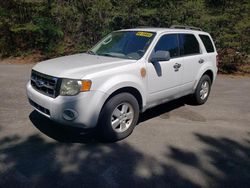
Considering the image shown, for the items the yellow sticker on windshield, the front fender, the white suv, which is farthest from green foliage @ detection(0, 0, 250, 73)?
the front fender

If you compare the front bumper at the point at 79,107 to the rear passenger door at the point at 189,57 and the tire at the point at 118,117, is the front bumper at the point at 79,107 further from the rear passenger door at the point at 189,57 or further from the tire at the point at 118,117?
the rear passenger door at the point at 189,57

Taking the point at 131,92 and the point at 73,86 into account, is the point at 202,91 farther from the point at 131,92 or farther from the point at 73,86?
the point at 73,86

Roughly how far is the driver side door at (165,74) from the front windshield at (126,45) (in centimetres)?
22

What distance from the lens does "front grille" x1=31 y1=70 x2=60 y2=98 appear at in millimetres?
3732

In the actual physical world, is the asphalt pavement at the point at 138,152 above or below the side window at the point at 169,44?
below

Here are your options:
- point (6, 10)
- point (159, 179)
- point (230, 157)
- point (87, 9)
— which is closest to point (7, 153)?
point (159, 179)

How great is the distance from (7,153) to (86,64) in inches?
68.5

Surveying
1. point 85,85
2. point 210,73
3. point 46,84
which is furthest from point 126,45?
point 210,73

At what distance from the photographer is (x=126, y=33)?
5176mm

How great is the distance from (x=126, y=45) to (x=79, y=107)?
5.87 feet

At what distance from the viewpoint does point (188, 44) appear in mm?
5566

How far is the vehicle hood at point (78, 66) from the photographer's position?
12.3 feet

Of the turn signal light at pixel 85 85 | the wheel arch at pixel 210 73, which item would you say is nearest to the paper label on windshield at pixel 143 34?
the turn signal light at pixel 85 85

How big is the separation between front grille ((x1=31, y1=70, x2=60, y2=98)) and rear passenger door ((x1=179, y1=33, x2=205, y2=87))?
2633 mm
